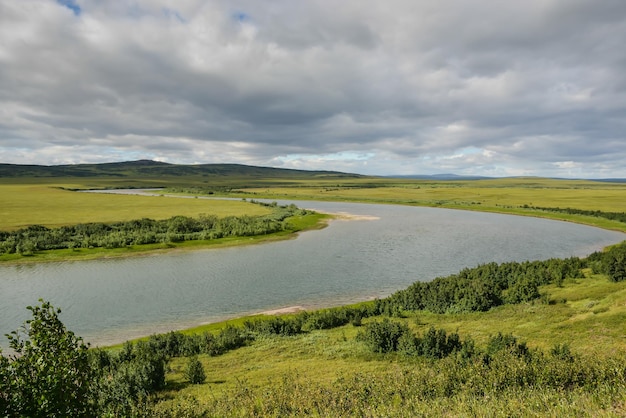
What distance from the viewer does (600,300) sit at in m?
23.3

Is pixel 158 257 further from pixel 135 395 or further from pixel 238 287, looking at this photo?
pixel 135 395

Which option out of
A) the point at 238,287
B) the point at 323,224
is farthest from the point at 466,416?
the point at 323,224

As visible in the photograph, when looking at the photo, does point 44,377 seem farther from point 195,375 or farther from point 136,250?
point 136,250

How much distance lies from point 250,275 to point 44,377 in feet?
114

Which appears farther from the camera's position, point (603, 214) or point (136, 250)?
point (603, 214)

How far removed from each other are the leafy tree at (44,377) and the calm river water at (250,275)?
19549 millimetres

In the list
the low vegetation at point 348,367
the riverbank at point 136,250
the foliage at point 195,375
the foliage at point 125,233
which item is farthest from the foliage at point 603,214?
the foliage at point 195,375

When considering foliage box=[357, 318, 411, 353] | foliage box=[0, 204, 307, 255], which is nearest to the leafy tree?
foliage box=[357, 318, 411, 353]

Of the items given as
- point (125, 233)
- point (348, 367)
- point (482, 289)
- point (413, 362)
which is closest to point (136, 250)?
point (125, 233)

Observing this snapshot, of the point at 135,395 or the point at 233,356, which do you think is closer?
the point at 135,395

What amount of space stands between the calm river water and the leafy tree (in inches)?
770

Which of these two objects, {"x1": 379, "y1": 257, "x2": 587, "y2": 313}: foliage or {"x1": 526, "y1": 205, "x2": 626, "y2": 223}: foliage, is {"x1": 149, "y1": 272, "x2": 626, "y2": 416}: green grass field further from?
{"x1": 526, "y1": 205, "x2": 626, "y2": 223}: foliage

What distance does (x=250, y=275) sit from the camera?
42344 millimetres

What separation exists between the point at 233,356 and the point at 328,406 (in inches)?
451
